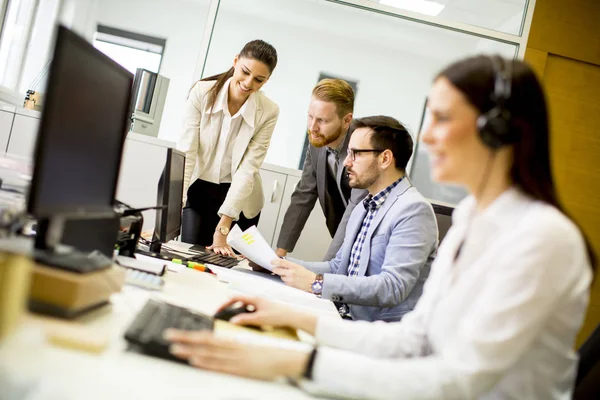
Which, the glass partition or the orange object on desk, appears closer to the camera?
the orange object on desk

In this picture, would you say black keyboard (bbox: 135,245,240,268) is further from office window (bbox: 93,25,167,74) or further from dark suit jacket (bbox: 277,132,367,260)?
office window (bbox: 93,25,167,74)

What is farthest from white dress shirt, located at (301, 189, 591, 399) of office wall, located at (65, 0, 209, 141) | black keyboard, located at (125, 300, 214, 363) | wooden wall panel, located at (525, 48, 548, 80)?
office wall, located at (65, 0, 209, 141)

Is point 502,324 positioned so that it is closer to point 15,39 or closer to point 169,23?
point 15,39

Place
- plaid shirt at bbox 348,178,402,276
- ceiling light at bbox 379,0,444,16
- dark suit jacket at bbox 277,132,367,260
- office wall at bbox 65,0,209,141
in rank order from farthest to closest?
office wall at bbox 65,0,209,141, ceiling light at bbox 379,0,444,16, dark suit jacket at bbox 277,132,367,260, plaid shirt at bbox 348,178,402,276

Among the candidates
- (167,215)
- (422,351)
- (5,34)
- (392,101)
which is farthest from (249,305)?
(5,34)

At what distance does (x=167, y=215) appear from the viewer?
75.0 inches

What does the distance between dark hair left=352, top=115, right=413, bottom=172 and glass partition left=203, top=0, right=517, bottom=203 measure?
1.78 m

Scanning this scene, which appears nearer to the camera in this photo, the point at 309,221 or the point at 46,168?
the point at 46,168

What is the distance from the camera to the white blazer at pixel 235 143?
108 inches

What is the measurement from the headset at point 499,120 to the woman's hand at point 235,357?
0.44 meters

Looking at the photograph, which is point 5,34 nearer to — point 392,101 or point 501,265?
point 392,101

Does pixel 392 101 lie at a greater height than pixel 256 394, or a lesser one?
greater

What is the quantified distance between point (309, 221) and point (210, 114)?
1.31 metres

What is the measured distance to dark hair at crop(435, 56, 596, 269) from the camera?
93cm
